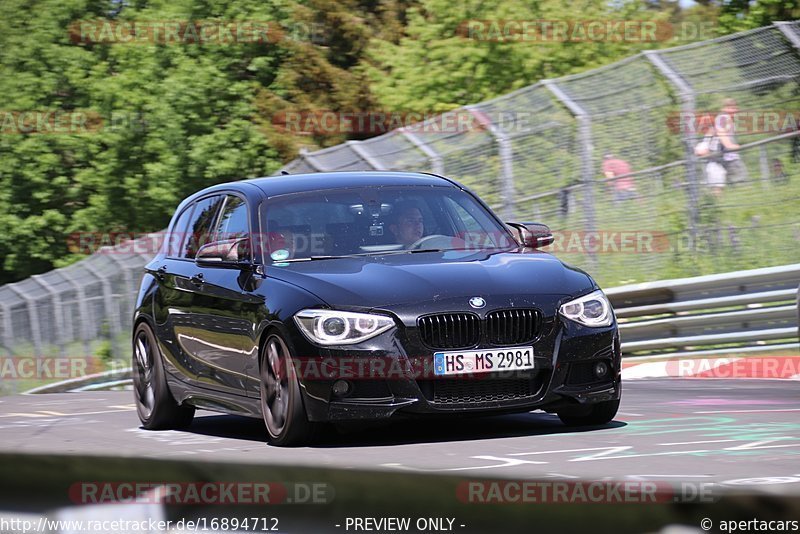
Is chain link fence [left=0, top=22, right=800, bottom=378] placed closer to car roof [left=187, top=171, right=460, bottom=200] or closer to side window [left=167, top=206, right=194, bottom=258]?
side window [left=167, top=206, right=194, bottom=258]

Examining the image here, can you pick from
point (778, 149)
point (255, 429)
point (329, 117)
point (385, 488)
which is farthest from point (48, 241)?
point (385, 488)

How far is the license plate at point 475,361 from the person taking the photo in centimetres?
779

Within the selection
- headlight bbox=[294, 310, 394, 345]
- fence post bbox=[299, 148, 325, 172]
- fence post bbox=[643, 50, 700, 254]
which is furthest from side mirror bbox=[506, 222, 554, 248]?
fence post bbox=[299, 148, 325, 172]

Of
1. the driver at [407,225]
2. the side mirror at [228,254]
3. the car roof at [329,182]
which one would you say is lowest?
the side mirror at [228,254]

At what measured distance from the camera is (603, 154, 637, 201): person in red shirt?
17.0m

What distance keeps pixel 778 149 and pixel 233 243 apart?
8412 millimetres

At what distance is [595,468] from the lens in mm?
6656

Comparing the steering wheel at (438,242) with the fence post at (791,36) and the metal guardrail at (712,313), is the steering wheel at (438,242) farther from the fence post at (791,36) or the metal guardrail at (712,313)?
the fence post at (791,36)

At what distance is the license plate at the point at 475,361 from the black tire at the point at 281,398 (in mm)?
723

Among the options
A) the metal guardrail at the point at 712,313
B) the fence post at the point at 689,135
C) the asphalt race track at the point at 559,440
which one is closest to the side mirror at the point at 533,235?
the asphalt race track at the point at 559,440

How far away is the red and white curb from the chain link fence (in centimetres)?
206

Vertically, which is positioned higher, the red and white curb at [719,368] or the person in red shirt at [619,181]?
the person in red shirt at [619,181]

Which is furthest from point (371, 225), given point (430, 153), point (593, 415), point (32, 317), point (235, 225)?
point (32, 317)

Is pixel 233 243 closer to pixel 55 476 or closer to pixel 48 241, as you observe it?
pixel 55 476
